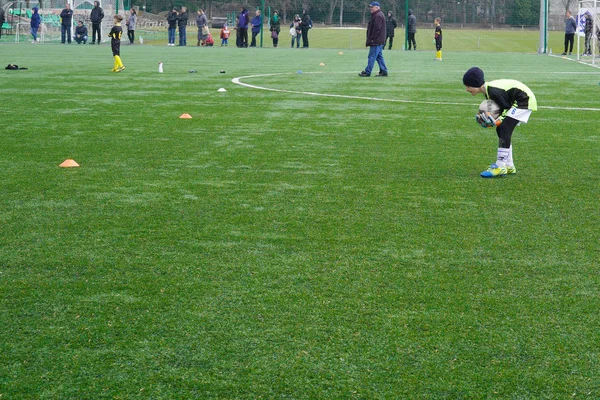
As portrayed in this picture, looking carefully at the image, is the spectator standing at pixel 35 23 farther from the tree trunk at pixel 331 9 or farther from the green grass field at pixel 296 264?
the green grass field at pixel 296 264

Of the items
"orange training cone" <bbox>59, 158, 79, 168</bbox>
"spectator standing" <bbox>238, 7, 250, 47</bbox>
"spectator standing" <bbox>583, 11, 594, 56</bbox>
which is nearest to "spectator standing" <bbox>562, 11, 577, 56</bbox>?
"spectator standing" <bbox>583, 11, 594, 56</bbox>

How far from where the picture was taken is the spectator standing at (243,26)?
45350 millimetres

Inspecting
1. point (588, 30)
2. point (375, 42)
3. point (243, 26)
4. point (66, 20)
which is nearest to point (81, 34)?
point (66, 20)

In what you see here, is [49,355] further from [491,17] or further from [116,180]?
[491,17]

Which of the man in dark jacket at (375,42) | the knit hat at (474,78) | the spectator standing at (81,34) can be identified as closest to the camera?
the knit hat at (474,78)

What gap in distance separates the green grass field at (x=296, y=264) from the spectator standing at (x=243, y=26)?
1357 inches

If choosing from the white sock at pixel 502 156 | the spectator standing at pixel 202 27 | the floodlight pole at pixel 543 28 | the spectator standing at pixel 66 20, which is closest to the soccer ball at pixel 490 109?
the white sock at pixel 502 156

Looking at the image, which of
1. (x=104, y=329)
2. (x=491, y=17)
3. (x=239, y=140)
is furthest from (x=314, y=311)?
(x=491, y=17)

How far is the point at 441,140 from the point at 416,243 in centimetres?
549

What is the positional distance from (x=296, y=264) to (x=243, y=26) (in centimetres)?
4266

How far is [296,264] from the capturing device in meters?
5.39

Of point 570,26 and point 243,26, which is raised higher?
point 243,26

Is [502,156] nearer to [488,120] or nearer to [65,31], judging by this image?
[488,120]

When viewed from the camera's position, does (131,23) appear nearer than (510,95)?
No
